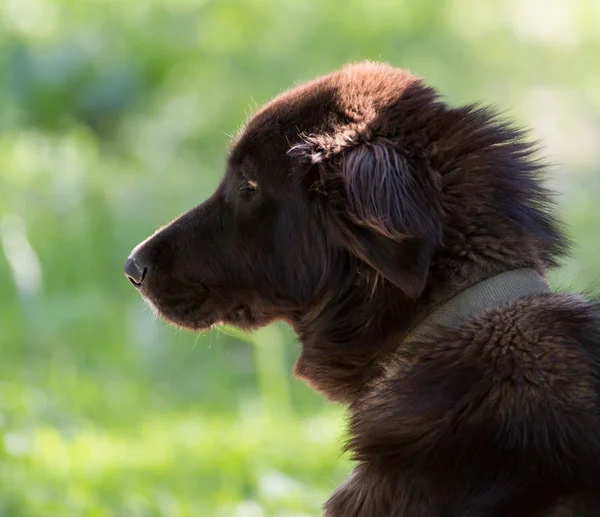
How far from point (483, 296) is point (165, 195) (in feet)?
16.3

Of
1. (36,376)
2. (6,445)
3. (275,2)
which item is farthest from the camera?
(275,2)

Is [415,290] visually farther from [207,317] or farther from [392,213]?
[207,317]

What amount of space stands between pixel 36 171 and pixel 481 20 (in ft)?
17.9

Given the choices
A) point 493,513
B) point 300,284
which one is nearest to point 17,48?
point 300,284

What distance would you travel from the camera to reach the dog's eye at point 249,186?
3189 mm

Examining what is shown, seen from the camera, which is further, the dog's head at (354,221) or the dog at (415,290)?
the dog's head at (354,221)

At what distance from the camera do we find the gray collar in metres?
2.75

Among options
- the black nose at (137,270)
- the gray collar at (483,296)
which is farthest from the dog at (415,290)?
the black nose at (137,270)

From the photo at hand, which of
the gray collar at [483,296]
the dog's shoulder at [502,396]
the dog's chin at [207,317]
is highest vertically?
the dog's chin at [207,317]

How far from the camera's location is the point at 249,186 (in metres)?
3.22

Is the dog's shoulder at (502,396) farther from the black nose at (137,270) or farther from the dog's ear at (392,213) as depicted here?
the black nose at (137,270)

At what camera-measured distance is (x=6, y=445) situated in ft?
14.4

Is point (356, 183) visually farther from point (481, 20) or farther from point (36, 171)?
point (481, 20)

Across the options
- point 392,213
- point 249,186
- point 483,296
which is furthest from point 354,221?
point 249,186
